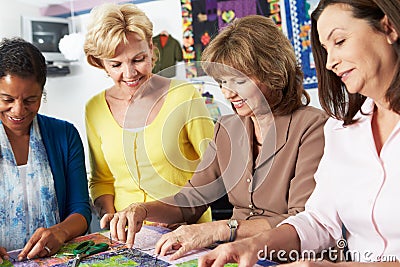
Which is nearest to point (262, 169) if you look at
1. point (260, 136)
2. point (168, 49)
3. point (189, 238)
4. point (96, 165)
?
point (260, 136)

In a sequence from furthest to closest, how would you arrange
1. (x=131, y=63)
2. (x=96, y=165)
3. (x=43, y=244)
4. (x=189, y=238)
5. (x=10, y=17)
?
(x=10, y=17), (x=96, y=165), (x=131, y=63), (x=43, y=244), (x=189, y=238)

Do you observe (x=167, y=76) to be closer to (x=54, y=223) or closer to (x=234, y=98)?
(x=234, y=98)

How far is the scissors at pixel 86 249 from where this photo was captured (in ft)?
4.38

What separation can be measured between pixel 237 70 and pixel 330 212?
50 cm

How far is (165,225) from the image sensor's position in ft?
5.46

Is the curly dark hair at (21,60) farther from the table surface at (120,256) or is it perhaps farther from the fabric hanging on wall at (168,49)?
the fabric hanging on wall at (168,49)

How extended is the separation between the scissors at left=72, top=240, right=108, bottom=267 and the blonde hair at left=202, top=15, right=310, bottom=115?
60cm

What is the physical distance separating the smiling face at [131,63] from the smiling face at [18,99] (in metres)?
0.31

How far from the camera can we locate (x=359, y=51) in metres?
1.12

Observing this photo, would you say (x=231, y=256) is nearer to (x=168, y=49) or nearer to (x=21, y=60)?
(x=21, y=60)

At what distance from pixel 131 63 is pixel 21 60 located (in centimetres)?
39

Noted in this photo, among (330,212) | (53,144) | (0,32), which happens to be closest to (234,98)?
(330,212)

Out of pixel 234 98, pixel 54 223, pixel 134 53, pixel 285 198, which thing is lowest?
pixel 54 223

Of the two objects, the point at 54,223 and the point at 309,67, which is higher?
the point at 309,67
